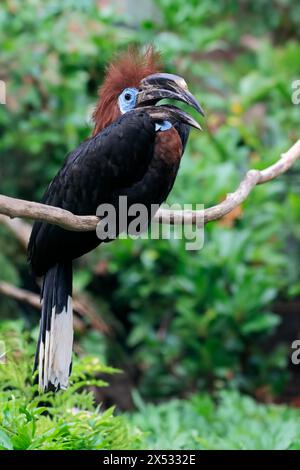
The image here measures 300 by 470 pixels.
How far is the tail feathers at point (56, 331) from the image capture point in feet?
8.78

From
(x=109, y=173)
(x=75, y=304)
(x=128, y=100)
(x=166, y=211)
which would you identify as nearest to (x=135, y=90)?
(x=128, y=100)

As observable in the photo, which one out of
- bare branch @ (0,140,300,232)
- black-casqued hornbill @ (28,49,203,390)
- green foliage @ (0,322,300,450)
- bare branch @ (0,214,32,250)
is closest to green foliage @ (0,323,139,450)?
green foliage @ (0,322,300,450)

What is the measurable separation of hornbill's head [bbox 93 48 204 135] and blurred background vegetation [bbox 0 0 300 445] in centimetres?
175

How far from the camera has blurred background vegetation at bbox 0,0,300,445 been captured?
4703 mm

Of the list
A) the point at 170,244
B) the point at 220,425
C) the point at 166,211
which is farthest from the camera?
the point at 170,244

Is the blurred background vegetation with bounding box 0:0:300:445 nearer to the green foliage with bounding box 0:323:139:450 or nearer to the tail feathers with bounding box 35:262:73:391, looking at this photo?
the green foliage with bounding box 0:323:139:450

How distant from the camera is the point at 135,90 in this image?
271 centimetres

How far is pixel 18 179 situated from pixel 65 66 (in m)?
0.76

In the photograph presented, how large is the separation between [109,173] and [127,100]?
27cm

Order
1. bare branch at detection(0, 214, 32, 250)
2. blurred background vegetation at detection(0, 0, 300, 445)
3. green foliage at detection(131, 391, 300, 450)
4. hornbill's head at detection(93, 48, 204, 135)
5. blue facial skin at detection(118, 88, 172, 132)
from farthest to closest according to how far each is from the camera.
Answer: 1. blurred background vegetation at detection(0, 0, 300, 445)
2. bare branch at detection(0, 214, 32, 250)
3. green foliage at detection(131, 391, 300, 450)
4. blue facial skin at detection(118, 88, 172, 132)
5. hornbill's head at detection(93, 48, 204, 135)

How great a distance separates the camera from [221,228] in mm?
4773

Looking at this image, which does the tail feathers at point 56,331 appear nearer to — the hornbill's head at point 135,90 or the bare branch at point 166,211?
the bare branch at point 166,211

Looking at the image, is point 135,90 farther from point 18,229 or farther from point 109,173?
point 18,229
